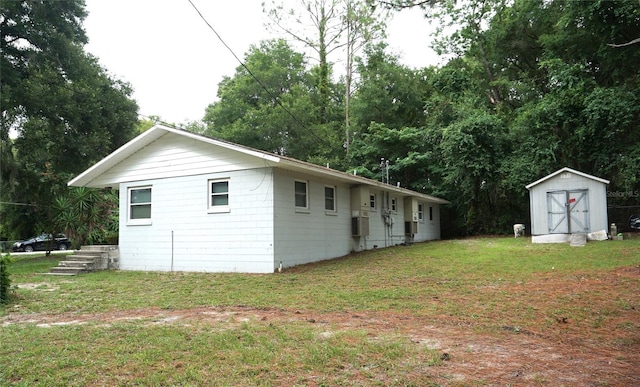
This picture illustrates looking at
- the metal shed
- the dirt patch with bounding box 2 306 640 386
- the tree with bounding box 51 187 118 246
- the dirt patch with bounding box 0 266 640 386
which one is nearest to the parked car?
the tree with bounding box 51 187 118 246

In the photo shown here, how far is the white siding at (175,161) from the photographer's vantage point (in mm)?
11625

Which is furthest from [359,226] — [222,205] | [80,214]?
[80,214]

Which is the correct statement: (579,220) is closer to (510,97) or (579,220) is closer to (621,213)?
(621,213)

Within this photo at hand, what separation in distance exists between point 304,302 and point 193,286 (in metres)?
3.17

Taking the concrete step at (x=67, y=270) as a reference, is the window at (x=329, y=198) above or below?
above

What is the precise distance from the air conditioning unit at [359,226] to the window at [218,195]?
4809 mm

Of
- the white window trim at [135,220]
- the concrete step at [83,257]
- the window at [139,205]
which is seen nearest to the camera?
the concrete step at [83,257]

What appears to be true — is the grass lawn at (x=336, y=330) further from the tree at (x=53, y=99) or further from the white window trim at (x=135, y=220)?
the tree at (x=53, y=99)

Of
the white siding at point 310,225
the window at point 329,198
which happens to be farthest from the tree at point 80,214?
the window at point 329,198

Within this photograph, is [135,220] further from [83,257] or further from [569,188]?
[569,188]

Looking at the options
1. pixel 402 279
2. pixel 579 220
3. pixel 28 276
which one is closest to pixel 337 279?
pixel 402 279

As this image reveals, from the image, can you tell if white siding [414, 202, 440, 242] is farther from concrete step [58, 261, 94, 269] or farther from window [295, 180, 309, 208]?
concrete step [58, 261, 94, 269]

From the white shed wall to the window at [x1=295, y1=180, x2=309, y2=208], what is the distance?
1011 centimetres

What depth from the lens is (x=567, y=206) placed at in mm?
16469
